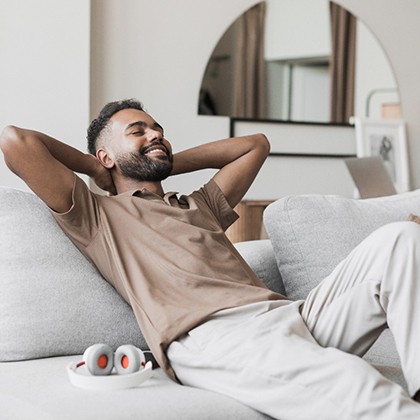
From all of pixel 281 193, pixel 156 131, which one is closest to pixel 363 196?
pixel 281 193

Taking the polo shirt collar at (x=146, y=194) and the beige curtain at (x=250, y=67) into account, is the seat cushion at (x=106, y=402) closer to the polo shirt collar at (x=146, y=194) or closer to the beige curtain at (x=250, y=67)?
the polo shirt collar at (x=146, y=194)

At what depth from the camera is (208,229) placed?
94.7 inches

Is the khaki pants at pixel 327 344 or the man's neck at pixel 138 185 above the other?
the man's neck at pixel 138 185

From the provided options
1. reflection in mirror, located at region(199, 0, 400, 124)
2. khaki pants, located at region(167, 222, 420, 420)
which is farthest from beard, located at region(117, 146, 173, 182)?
reflection in mirror, located at region(199, 0, 400, 124)

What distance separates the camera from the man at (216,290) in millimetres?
1786

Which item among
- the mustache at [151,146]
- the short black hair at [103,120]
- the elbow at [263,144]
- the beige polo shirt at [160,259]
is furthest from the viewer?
the elbow at [263,144]

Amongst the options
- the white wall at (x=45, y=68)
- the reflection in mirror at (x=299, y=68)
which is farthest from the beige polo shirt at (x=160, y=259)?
the reflection in mirror at (x=299, y=68)

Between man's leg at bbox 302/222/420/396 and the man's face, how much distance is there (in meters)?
0.63

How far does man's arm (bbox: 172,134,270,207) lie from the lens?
8.86 ft

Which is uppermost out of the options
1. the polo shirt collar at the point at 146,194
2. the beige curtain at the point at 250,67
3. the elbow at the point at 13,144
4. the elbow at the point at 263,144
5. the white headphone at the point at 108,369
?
the beige curtain at the point at 250,67

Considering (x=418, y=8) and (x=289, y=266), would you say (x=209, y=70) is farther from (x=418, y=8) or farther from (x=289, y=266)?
(x=289, y=266)

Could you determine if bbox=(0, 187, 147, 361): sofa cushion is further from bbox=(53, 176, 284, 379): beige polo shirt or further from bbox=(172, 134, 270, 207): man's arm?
bbox=(172, 134, 270, 207): man's arm

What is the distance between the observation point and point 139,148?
251 centimetres

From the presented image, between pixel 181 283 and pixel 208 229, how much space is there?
29 cm
